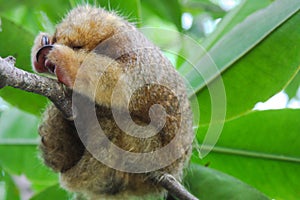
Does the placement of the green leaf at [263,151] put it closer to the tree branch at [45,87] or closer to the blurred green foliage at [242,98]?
the blurred green foliage at [242,98]

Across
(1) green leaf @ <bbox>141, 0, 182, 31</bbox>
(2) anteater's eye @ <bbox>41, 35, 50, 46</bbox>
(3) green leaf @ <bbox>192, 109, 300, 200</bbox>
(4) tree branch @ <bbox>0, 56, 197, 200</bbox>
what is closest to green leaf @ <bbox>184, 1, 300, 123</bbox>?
(3) green leaf @ <bbox>192, 109, 300, 200</bbox>

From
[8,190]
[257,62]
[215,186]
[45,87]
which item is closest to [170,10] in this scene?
[257,62]

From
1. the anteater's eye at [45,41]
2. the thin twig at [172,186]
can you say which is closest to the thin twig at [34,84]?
the anteater's eye at [45,41]

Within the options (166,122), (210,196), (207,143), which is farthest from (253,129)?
(166,122)

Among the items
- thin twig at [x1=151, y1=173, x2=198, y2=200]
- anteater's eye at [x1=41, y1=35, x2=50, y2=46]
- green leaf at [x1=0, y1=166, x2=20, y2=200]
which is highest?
anteater's eye at [x1=41, y1=35, x2=50, y2=46]

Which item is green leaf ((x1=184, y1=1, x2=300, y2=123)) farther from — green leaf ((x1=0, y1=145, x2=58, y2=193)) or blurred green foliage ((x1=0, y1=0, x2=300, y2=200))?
green leaf ((x1=0, y1=145, x2=58, y2=193))
